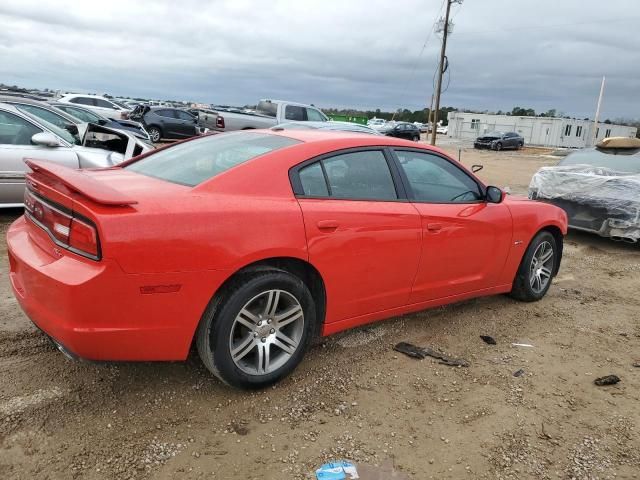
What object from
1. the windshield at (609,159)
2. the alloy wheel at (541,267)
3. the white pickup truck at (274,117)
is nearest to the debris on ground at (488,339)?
the alloy wheel at (541,267)

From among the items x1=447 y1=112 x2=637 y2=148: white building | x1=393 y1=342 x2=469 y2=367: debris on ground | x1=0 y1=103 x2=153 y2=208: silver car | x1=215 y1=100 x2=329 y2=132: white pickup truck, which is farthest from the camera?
x1=447 y1=112 x2=637 y2=148: white building

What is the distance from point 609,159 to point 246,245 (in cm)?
752

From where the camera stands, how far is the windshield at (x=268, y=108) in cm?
2000

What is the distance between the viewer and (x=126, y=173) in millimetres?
3459

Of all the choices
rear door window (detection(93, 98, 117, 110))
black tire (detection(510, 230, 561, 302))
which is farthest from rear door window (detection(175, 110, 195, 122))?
black tire (detection(510, 230, 561, 302))

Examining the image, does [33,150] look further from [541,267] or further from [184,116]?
[184,116]

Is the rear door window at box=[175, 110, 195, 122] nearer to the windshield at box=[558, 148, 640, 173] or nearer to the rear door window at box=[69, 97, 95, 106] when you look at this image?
the rear door window at box=[69, 97, 95, 106]

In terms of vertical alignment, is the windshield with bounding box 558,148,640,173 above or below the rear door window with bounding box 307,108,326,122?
below

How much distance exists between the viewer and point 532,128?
182 feet

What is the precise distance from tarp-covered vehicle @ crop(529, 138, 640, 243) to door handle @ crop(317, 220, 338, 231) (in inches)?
230

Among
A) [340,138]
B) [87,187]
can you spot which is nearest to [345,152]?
[340,138]

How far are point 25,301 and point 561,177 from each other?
Answer: 7515mm

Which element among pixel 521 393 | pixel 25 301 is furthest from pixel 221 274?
pixel 521 393

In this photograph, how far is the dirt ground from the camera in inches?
98.8
